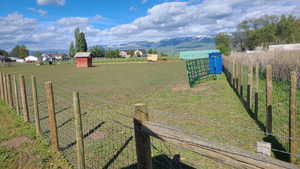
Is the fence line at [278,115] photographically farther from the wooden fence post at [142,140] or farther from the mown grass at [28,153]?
the mown grass at [28,153]

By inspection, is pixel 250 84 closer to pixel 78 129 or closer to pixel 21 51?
pixel 78 129

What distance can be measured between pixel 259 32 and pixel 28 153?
6311 centimetres

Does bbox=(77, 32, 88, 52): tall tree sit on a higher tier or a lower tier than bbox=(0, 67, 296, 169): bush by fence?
higher

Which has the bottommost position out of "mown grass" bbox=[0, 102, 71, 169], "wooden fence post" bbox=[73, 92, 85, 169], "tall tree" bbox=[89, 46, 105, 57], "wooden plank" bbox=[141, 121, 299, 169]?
"mown grass" bbox=[0, 102, 71, 169]

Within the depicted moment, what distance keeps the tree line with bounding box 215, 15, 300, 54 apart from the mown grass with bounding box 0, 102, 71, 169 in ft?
158

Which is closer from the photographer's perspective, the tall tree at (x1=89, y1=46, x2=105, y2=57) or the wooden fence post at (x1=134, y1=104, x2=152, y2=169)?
the wooden fence post at (x1=134, y1=104, x2=152, y2=169)

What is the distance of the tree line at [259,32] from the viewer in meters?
49.0

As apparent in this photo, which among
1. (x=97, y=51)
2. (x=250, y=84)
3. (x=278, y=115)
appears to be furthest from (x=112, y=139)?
(x=97, y=51)

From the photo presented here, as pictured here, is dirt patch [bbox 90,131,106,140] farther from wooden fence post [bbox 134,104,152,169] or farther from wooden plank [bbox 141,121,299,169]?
wooden plank [bbox 141,121,299,169]

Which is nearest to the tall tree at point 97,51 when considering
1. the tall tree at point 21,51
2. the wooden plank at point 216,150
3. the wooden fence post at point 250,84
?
the tall tree at point 21,51

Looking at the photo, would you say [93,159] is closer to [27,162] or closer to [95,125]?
[27,162]

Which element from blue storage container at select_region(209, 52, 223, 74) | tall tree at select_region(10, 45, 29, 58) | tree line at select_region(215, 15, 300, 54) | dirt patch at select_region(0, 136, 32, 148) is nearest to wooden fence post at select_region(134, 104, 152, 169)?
dirt patch at select_region(0, 136, 32, 148)

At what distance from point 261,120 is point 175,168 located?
3.21m

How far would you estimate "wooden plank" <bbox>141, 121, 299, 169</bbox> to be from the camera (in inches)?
42.9
